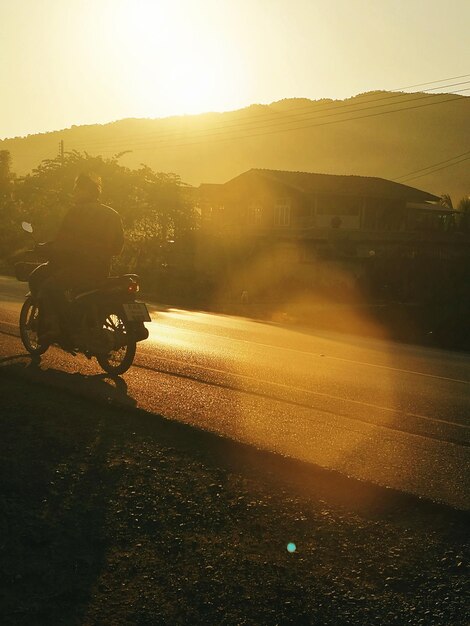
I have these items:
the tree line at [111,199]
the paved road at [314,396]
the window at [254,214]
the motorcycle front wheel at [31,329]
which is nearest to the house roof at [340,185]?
the window at [254,214]

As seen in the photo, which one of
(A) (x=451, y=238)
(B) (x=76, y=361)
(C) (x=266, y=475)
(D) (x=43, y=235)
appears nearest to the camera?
(C) (x=266, y=475)

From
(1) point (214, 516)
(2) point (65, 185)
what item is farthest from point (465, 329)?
(2) point (65, 185)

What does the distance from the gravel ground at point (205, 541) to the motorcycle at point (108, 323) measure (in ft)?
8.78

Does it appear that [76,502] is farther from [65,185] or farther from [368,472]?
[65,185]

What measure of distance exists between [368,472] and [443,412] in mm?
3191

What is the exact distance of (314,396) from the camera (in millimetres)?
9141

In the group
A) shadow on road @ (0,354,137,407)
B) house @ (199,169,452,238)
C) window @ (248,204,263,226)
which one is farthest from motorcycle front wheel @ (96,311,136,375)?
window @ (248,204,263,226)

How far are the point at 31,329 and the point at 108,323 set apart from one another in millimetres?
1273

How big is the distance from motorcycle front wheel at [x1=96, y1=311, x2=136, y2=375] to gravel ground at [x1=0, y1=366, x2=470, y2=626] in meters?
→ 2.66

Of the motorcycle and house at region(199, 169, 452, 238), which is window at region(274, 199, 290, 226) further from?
the motorcycle

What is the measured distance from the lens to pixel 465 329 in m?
24.0

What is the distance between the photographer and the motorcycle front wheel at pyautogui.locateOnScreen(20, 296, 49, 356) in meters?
10.2

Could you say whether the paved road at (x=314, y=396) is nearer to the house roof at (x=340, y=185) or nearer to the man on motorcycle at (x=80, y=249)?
the man on motorcycle at (x=80, y=249)

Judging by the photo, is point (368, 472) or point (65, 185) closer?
point (368, 472)
